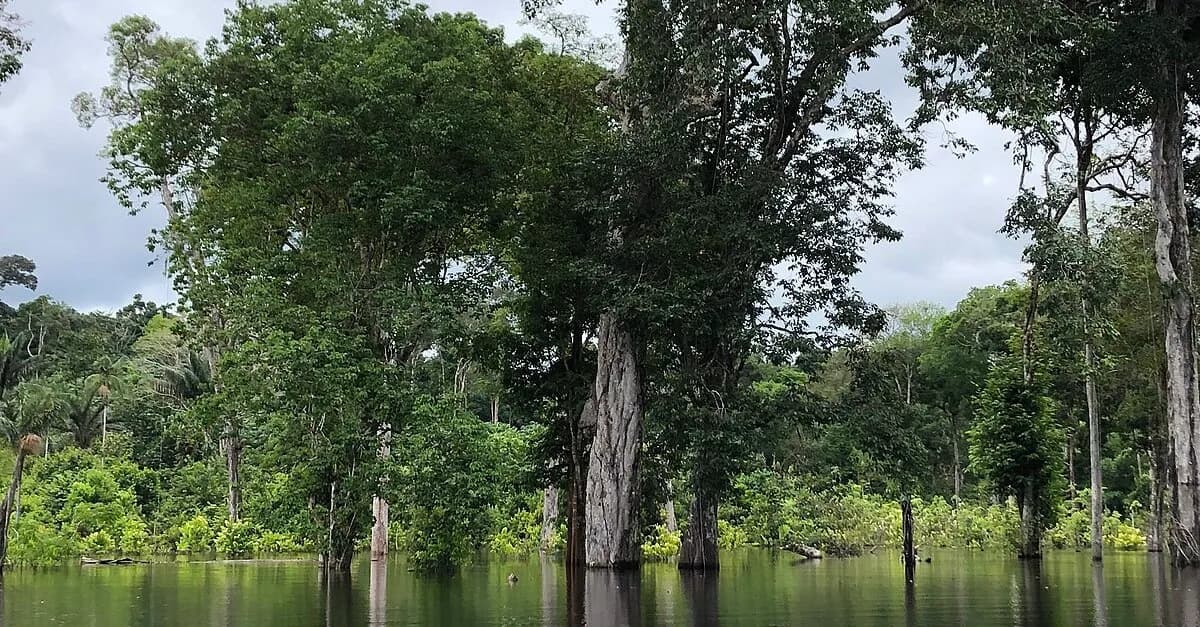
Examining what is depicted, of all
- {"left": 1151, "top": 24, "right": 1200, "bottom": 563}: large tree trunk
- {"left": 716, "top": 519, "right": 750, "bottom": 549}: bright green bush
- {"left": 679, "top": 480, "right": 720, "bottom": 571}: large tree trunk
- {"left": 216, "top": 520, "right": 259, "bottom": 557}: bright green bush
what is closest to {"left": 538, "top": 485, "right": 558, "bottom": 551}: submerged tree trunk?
{"left": 716, "top": 519, "right": 750, "bottom": 549}: bright green bush

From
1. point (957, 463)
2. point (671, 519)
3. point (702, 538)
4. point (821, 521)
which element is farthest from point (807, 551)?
point (957, 463)

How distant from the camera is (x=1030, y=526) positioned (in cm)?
2477

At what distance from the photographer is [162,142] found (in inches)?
877

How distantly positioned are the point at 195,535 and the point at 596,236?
815 inches

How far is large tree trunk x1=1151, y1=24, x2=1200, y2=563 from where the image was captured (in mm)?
18688

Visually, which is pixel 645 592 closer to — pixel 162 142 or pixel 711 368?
pixel 711 368

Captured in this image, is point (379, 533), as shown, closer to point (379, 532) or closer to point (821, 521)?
point (379, 532)

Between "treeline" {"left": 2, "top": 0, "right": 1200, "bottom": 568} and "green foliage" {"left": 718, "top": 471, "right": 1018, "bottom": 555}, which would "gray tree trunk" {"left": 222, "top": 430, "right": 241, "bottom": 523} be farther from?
"green foliage" {"left": 718, "top": 471, "right": 1018, "bottom": 555}

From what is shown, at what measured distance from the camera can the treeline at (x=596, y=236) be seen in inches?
717

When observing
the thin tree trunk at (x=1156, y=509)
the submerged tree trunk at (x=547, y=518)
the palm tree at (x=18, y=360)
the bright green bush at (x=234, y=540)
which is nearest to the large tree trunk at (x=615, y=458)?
the submerged tree trunk at (x=547, y=518)

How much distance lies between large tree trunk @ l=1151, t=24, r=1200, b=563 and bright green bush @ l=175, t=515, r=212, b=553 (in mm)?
27257

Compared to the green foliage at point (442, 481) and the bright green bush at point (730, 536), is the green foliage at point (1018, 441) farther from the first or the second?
the green foliage at point (442, 481)

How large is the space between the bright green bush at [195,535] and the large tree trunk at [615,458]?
1900cm

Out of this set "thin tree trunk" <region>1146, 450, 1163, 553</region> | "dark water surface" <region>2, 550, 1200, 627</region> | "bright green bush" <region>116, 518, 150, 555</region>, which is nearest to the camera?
"dark water surface" <region>2, 550, 1200, 627</region>
